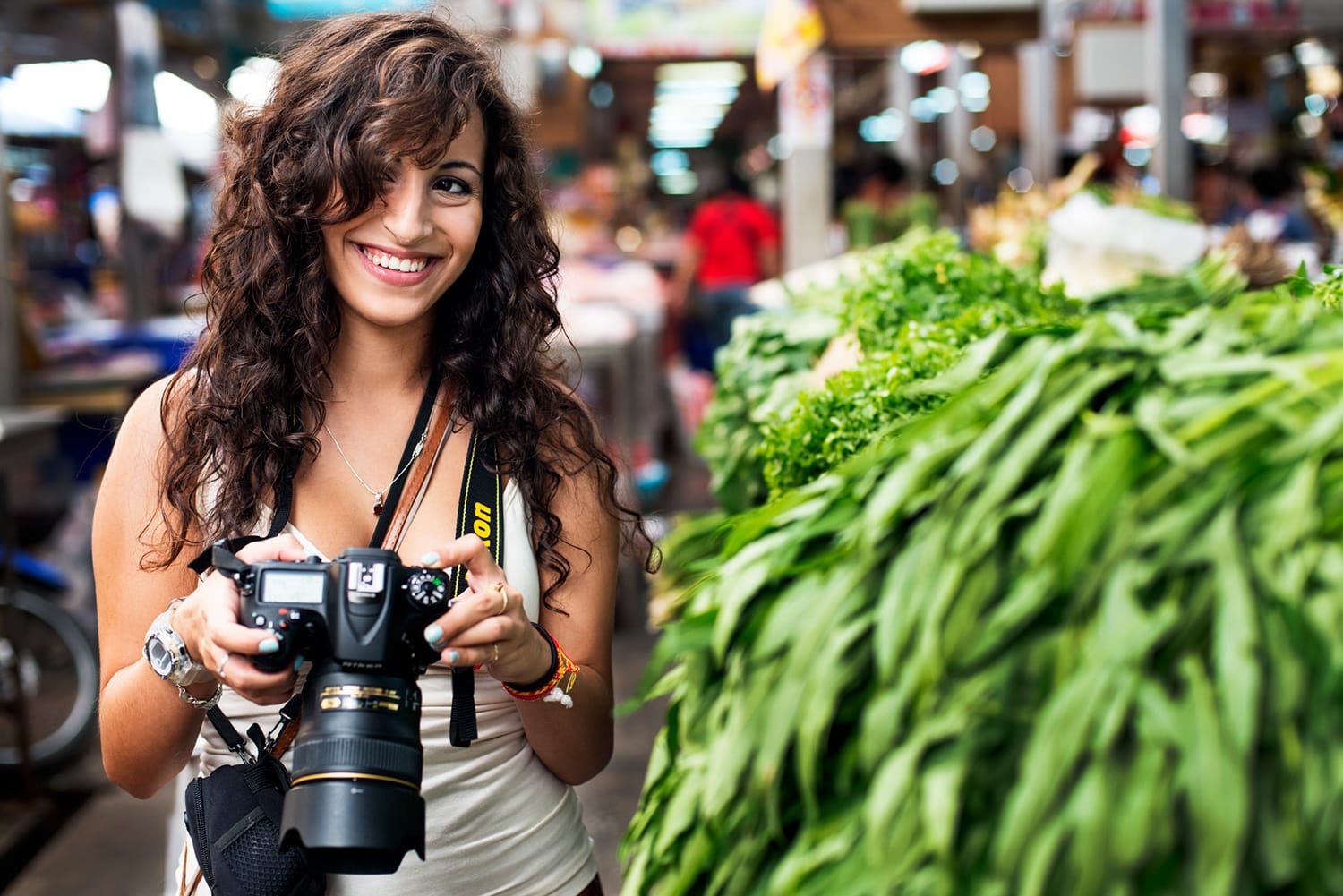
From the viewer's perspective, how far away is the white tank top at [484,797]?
1581mm

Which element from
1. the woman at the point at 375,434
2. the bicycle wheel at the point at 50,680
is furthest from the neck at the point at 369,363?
the bicycle wheel at the point at 50,680

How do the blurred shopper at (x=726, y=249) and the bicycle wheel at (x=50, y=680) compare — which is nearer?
the bicycle wheel at (x=50, y=680)

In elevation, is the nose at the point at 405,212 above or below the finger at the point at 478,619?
above

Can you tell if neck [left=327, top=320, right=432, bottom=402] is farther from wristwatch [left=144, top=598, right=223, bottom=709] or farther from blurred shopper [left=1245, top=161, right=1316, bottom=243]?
blurred shopper [left=1245, top=161, right=1316, bottom=243]

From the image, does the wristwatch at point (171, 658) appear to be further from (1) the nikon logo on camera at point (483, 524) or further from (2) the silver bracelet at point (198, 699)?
(1) the nikon logo on camera at point (483, 524)

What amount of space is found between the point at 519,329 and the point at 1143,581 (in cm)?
112

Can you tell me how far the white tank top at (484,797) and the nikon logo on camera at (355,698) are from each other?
285 mm

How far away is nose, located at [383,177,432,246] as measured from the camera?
1.59m

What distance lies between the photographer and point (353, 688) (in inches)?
49.8

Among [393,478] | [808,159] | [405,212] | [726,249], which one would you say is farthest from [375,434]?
[726,249]

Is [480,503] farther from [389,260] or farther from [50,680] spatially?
[50,680]

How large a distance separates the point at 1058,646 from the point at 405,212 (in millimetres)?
1023

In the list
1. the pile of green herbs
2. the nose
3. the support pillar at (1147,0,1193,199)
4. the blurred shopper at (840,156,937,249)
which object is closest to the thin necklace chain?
the nose

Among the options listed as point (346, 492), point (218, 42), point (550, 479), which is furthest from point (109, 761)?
point (218, 42)
